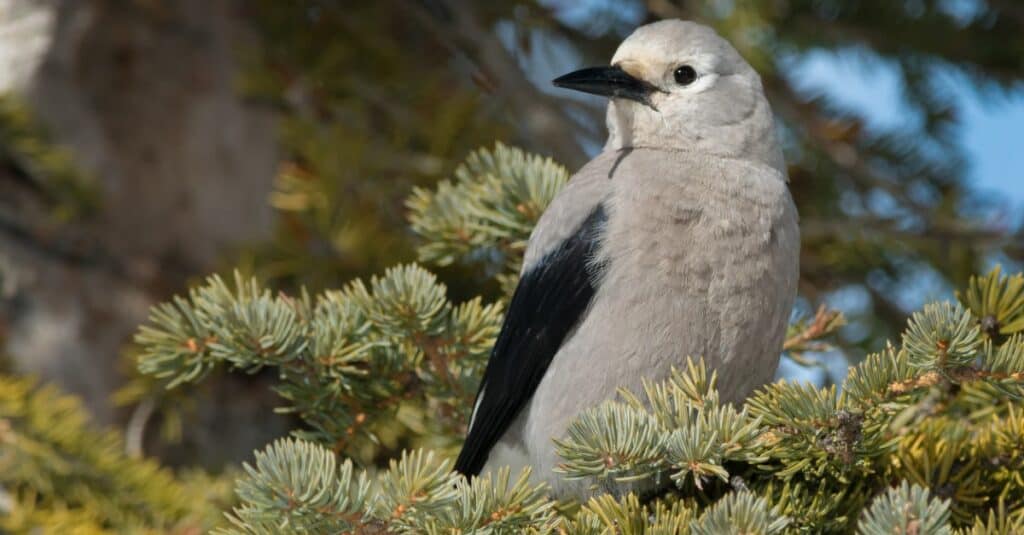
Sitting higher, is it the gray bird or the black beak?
the black beak

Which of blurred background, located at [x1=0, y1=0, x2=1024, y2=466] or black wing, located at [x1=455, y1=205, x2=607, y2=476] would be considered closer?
black wing, located at [x1=455, y1=205, x2=607, y2=476]

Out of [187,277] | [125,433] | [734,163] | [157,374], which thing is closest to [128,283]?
[187,277]

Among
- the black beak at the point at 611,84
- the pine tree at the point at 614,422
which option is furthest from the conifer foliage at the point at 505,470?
the black beak at the point at 611,84

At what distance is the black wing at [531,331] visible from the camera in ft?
8.48

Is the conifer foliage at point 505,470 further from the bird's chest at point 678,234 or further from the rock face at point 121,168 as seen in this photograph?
the rock face at point 121,168

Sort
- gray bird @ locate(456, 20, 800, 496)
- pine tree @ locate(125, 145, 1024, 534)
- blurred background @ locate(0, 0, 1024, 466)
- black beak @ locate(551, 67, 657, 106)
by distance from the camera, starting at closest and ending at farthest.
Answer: pine tree @ locate(125, 145, 1024, 534)
gray bird @ locate(456, 20, 800, 496)
black beak @ locate(551, 67, 657, 106)
blurred background @ locate(0, 0, 1024, 466)

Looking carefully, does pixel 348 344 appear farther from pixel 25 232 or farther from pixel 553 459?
pixel 25 232

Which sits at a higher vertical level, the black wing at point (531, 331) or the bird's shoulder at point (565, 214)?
the bird's shoulder at point (565, 214)

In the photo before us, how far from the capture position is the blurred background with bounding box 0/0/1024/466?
376 centimetres

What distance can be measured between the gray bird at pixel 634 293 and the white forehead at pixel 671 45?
0.69ft

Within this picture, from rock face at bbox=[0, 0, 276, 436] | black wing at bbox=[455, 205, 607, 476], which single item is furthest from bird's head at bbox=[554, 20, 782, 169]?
rock face at bbox=[0, 0, 276, 436]

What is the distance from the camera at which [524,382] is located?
2.64 meters

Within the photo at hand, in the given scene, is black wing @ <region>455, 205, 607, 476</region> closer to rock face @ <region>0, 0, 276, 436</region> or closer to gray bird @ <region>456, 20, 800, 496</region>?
gray bird @ <region>456, 20, 800, 496</region>

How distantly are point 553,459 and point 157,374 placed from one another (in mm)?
907
